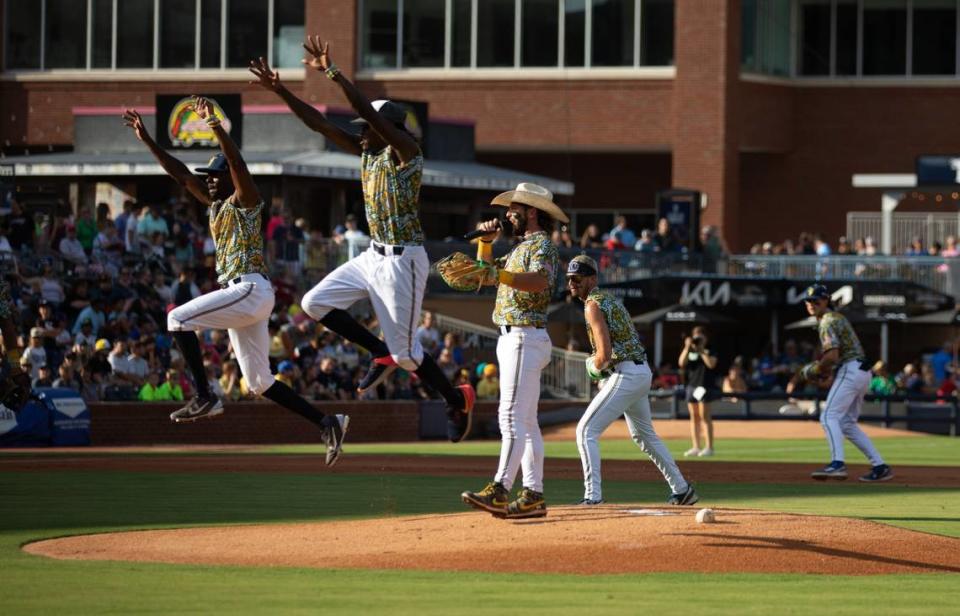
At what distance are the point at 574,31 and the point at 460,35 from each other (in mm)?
3244

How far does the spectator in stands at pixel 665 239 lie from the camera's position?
37812mm

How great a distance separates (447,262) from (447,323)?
2220 centimetres

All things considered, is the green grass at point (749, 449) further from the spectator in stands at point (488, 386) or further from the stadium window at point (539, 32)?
the stadium window at point (539, 32)

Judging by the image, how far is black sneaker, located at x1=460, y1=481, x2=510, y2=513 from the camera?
12.1 metres

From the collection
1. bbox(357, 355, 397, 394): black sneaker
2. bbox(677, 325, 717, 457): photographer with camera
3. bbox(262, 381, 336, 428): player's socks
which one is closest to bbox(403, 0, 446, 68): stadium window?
bbox(677, 325, 717, 457): photographer with camera

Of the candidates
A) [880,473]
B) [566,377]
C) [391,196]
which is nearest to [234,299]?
[391,196]

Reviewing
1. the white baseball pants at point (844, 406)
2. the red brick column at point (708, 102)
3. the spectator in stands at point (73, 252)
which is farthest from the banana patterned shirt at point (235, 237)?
the red brick column at point (708, 102)

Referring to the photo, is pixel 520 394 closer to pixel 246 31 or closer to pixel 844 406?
pixel 844 406

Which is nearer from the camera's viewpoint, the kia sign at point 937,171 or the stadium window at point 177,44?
the kia sign at point 937,171

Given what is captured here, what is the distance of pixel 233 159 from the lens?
12.9m

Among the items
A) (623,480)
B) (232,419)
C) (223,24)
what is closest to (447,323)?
(232,419)

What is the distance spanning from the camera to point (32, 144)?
48.7 metres

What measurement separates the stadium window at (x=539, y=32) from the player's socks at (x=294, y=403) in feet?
115

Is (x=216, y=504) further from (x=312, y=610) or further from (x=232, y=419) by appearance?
(x=232, y=419)
